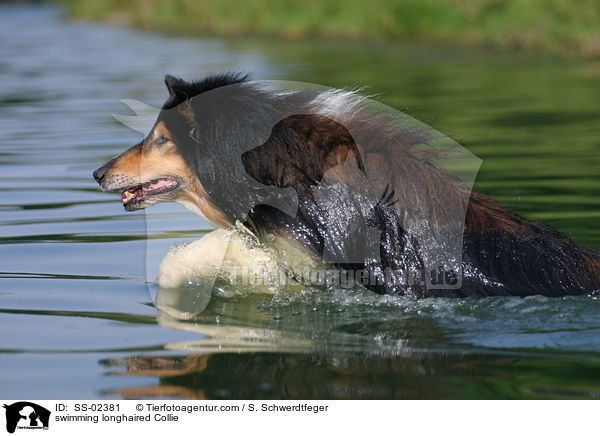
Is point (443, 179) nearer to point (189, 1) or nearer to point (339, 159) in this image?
point (339, 159)

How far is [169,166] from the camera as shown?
5.66m

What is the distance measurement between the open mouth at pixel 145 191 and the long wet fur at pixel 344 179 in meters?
0.26

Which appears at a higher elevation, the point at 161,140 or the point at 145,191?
the point at 161,140

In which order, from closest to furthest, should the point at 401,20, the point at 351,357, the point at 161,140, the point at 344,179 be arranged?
1. the point at 351,357
2. the point at 344,179
3. the point at 161,140
4. the point at 401,20

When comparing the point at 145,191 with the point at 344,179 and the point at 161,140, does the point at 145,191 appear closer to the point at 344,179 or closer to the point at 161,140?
the point at 161,140

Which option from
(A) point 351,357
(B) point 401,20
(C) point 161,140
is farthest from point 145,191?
(B) point 401,20

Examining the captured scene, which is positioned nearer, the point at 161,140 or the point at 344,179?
the point at 344,179

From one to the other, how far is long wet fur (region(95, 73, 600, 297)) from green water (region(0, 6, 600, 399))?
17 centimetres

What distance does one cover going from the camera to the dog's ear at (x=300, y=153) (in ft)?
17.1

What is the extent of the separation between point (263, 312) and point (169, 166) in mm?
996

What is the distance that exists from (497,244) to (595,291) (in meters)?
0.57

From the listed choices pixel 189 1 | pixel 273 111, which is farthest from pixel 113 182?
pixel 189 1
